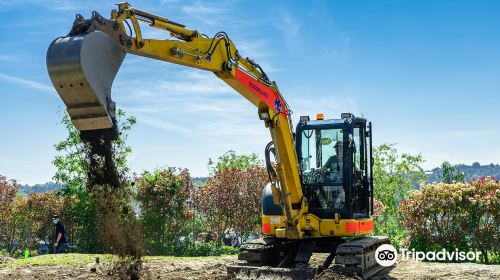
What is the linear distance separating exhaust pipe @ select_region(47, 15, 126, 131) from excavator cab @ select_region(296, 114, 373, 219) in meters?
5.23

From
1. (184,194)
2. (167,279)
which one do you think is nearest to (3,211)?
(184,194)

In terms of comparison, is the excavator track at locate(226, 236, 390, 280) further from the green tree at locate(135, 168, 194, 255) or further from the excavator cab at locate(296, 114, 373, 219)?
the green tree at locate(135, 168, 194, 255)

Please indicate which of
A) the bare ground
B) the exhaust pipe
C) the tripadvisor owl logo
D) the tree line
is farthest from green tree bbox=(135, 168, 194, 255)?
the exhaust pipe

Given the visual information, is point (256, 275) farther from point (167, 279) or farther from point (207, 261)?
point (207, 261)

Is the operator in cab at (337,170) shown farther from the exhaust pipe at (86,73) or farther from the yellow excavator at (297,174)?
the exhaust pipe at (86,73)

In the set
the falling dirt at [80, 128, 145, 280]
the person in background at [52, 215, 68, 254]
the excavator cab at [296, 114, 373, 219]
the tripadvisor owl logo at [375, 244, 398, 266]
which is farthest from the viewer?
the person in background at [52, 215, 68, 254]

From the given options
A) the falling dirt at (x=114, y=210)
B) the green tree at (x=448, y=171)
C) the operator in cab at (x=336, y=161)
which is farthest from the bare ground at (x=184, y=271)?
the green tree at (x=448, y=171)

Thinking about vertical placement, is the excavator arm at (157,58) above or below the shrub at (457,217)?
above

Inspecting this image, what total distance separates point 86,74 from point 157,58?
67.1 inches

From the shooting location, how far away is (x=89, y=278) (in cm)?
1245

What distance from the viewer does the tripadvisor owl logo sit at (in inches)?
514

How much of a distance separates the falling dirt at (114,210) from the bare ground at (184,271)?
78 centimetres

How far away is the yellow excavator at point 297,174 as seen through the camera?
9891 mm

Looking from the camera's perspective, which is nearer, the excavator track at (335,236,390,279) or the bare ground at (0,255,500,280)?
the excavator track at (335,236,390,279)
